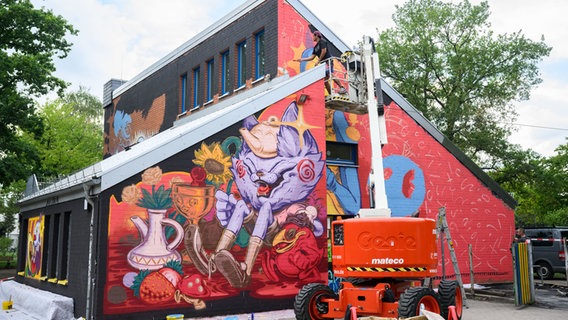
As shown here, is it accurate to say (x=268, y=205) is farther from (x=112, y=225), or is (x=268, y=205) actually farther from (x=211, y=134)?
(x=112, y=225)

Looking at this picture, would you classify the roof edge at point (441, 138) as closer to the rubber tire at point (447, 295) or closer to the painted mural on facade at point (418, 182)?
the painted mural on facade at point (418, 182)

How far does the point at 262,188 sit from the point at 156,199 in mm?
3085

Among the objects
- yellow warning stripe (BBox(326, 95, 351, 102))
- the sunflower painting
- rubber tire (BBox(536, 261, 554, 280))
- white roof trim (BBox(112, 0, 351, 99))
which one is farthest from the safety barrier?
rubber tire (BBox(536, 261, 554, 280))

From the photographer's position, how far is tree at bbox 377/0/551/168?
31406mm

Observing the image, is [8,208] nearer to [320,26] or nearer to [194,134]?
[320,26]

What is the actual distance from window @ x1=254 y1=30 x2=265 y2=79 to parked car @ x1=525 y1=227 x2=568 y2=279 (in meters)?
14.7

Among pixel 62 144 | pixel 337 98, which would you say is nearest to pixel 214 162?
pixel 337 98

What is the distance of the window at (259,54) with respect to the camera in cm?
1902

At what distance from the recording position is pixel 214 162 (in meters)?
13.4

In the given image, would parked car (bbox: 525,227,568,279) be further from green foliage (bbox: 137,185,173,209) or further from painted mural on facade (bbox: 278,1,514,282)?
green foliage (bbox: 137,185,173,209)

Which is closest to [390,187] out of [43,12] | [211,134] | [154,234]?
[211,134]

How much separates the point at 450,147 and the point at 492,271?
5.08m

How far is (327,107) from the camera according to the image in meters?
16.2

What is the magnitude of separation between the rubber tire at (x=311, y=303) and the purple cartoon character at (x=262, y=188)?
3055mm
